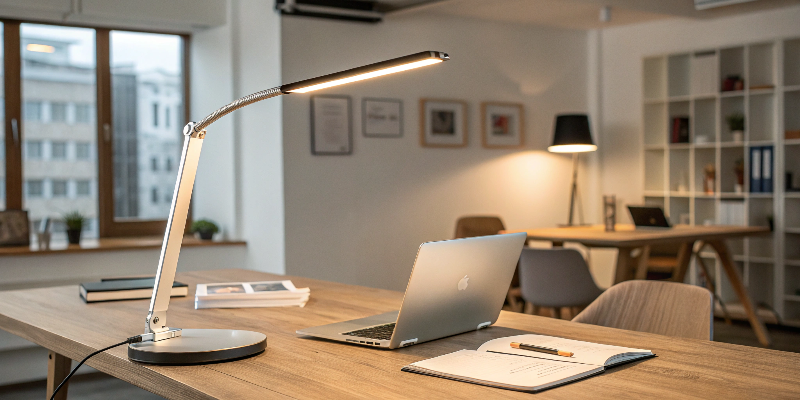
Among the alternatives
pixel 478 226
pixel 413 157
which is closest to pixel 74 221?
pixel 413 157

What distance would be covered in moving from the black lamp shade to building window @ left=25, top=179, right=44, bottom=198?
3.60 meters

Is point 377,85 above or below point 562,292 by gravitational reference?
above

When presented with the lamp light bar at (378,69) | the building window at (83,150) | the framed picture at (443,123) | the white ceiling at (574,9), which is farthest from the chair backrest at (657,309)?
the building window at (83,150)

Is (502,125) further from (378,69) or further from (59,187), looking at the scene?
(378,69)

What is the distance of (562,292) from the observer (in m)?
4.24

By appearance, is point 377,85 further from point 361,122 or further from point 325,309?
point 325,309

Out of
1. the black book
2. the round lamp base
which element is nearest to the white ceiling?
the black book

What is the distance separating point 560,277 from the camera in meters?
4.23

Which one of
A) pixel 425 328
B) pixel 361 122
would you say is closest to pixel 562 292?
pixel 361 122

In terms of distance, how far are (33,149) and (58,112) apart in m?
0.28

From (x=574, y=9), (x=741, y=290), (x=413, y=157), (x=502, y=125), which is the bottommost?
(x=741, y=290)

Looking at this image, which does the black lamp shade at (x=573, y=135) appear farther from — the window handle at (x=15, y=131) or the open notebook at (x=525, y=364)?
the open notebook at (x=525, y=364)

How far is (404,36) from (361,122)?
730 millimetres

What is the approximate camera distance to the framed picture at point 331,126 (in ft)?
16.6
